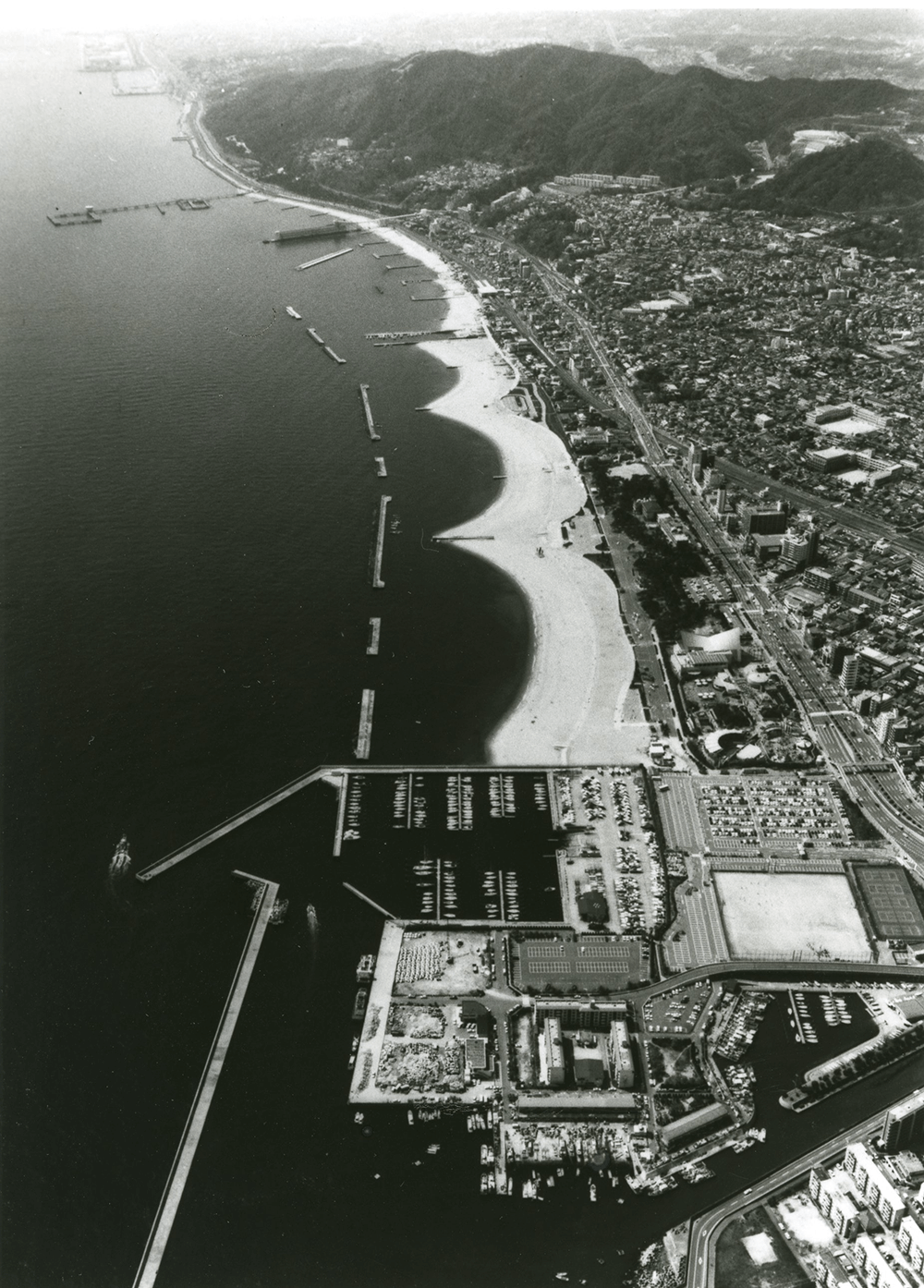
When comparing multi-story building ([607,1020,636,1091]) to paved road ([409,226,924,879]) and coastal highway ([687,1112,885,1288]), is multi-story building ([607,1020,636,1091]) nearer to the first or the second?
coastal highway ([687,1112,885,1288])

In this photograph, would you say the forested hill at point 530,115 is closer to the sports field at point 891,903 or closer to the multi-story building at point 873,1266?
the sports field at point 891,903

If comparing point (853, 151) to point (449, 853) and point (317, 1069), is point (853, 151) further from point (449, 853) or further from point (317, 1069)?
point (317, 1069)

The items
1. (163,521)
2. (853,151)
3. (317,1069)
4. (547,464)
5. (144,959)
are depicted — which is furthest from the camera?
(853,151)

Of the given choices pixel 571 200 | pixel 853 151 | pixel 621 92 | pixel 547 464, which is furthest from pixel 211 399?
pixel 621 92

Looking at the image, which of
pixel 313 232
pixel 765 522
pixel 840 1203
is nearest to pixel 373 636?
pixel 765 522

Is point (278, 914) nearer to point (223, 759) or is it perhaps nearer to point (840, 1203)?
point (223, 759)

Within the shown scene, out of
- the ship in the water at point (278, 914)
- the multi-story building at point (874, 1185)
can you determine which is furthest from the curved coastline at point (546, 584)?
the multi-story building at point (874, 1185)
